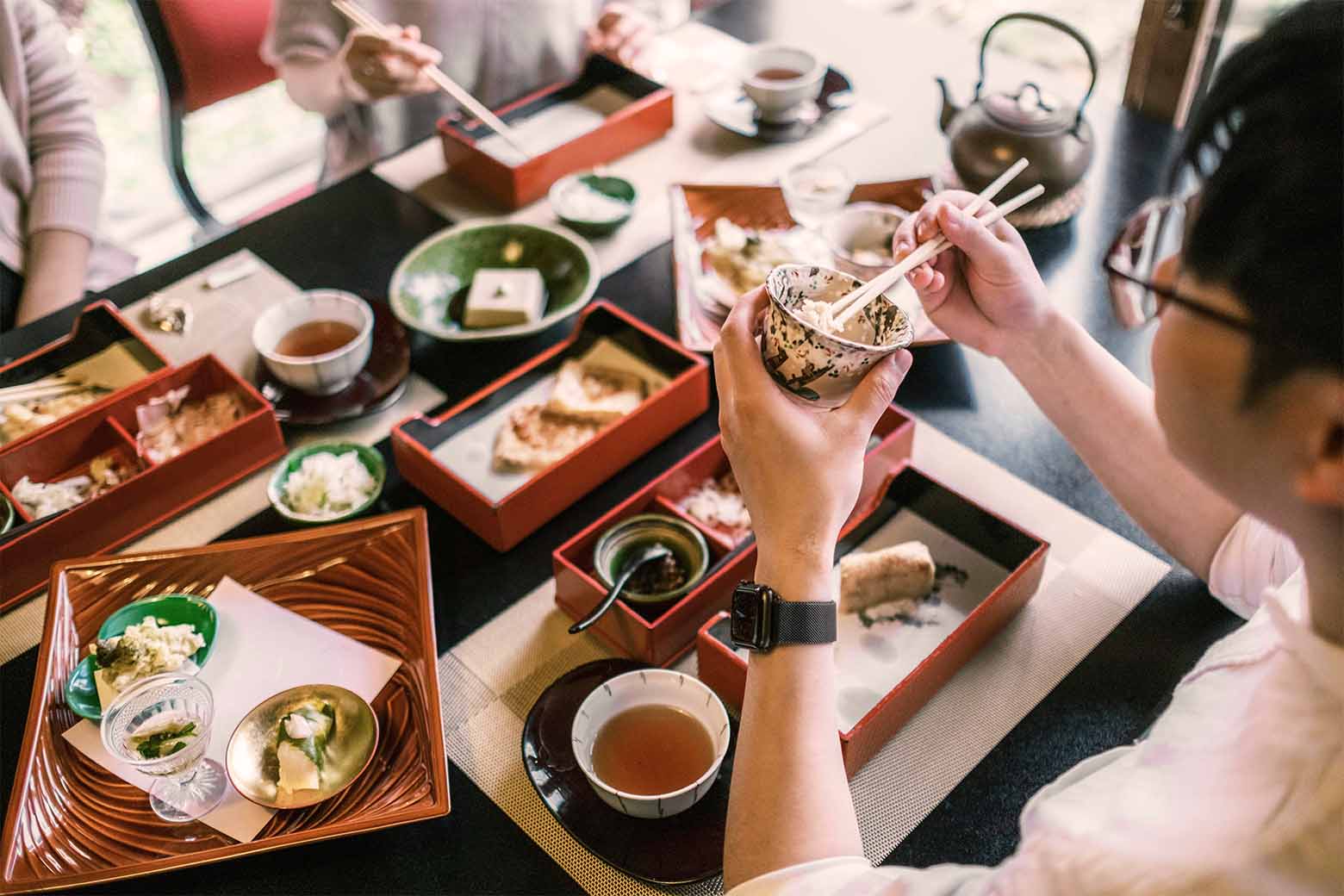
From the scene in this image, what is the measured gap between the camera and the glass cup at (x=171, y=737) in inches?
45.9

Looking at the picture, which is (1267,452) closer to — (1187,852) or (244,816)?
(1187,852)

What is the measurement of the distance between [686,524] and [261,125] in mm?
3683

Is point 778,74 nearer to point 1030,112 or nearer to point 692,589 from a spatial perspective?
point 1030,112

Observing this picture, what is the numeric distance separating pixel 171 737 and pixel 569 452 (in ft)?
2.12

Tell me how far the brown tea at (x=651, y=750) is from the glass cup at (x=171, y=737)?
46 cm

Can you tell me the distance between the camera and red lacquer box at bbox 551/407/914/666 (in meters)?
1.31

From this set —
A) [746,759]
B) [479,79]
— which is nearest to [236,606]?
[746,759]

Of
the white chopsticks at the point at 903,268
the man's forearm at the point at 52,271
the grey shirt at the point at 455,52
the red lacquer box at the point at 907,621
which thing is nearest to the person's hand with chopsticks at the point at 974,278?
the white chopsticks at the point at 903,268

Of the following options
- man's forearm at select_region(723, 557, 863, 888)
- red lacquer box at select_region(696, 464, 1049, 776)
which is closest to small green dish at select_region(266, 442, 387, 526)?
red lacquer box at select_region(696, 464, 1049, 776)

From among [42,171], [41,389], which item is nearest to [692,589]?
[41,389]

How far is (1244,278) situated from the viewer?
0.68m

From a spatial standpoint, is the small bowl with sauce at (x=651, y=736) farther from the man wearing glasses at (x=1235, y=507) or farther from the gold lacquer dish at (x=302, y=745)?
the gold lacquer dish at (x=302, y=745)

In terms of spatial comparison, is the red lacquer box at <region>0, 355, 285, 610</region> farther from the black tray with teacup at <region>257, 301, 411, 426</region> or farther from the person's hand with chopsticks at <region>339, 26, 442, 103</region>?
the person's hand with chopsticks at <region>339, 26, 442, 103</region>

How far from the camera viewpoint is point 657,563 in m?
1.40
